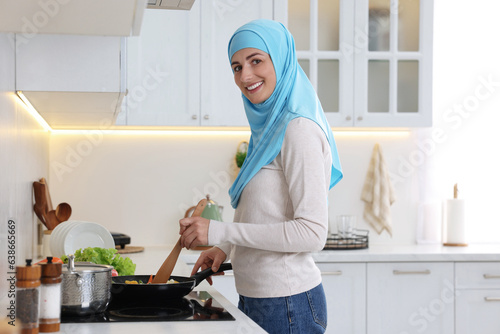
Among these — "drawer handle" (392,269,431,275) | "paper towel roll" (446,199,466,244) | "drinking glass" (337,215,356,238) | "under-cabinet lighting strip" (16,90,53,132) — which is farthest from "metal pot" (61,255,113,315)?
"paper towel roll" (446,199,466,244)

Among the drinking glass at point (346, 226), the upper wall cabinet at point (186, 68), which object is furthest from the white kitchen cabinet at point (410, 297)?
the upper wall cabinet at point (186, 68)

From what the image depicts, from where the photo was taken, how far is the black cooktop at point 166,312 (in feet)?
4.50

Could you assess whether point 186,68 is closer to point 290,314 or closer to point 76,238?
point 76,238

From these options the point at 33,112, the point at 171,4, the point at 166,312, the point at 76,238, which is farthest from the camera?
the point at 33,112

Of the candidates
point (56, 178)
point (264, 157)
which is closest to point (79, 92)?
point (264, 157)

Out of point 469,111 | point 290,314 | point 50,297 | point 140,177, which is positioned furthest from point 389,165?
point 50,297

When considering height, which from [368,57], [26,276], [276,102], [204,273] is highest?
[368,57]

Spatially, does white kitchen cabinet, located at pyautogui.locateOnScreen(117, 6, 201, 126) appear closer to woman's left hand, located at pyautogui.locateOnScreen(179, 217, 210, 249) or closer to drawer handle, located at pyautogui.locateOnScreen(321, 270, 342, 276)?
drawer handle, located at pyautogui.locateOnScreen(321, 270, 342, 276)

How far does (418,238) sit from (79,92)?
2.29 meters

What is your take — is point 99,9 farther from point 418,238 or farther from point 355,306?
point 418,238

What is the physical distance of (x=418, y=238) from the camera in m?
3.59

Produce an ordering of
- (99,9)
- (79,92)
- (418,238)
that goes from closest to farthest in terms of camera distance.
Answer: (99,9)
(79,92)
(418,238)

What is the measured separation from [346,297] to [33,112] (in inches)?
64.9

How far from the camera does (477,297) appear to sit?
3.03 meters
